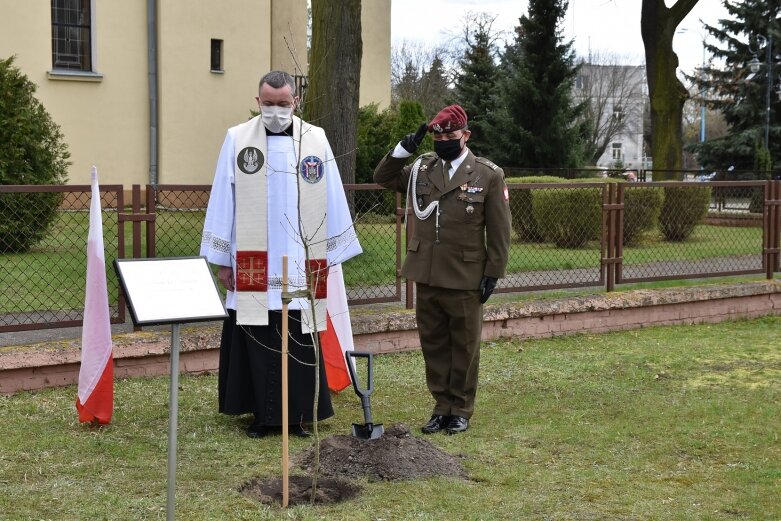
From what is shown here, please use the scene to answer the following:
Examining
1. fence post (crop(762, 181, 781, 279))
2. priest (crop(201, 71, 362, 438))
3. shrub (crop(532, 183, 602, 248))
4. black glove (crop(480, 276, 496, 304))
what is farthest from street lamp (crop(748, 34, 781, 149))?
priest (crop(201, 71, 362, 438))

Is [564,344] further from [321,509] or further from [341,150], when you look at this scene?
[321,509]

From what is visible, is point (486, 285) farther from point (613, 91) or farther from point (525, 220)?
point (613, 91)

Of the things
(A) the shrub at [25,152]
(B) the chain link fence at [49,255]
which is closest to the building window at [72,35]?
(A) the shrub at [25,152]

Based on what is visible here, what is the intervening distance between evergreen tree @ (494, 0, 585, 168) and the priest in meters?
22.9

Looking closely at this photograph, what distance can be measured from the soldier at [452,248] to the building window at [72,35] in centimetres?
1512

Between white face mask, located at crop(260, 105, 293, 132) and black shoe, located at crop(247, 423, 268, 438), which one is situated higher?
white face mask, located at crop(260, 105, 293, 132)

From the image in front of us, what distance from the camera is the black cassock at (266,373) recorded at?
5949 millimetres

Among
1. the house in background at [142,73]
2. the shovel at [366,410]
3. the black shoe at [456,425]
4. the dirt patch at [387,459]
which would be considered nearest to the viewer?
the dirt patch at [387,459]

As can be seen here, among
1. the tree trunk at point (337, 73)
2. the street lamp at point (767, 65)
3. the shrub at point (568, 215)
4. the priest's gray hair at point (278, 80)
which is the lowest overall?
the shrub at point (568, 215)

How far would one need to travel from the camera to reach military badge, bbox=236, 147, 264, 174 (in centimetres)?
594

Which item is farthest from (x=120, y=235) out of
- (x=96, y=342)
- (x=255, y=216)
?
(x=255, y=216)

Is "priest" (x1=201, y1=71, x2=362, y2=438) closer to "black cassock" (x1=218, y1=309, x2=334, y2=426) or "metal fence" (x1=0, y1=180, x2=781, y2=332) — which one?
"black cassock" (x1=218, y1=309, x2=334, y2=426)

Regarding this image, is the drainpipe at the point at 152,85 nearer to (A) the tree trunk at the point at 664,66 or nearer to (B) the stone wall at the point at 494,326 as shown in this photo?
(A) the tree trunk at the point at 664,66

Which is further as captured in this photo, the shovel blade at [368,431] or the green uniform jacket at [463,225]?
the green uniform jacket at [463,225]
